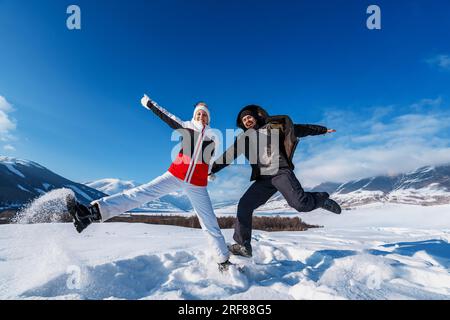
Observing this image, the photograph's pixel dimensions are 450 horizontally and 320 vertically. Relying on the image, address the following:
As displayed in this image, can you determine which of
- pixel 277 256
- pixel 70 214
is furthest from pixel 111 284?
pixel 277 256

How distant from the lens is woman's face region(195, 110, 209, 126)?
13.6ft

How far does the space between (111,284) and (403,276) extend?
139 inches

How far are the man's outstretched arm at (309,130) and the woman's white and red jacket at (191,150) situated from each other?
1519 mm

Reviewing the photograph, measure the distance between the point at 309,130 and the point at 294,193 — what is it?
128 cm

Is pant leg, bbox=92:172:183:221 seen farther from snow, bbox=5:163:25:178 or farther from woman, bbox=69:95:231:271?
snow, bbox=5:163:25:178

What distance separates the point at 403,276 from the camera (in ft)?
11.8

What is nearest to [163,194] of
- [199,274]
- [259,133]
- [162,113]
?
[199,274]

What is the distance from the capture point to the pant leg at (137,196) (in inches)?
132

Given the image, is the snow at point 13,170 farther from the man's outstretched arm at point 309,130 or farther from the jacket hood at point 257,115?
the man's outstretched arm at point 309,130

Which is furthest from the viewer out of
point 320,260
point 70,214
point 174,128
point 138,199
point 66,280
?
point 320,260

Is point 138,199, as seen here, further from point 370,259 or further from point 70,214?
point 370,259

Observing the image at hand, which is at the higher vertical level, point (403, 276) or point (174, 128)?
point (174, 128)

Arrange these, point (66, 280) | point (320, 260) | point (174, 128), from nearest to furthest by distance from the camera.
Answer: point (66, 280)
point (174, 128)
point (320, 260)

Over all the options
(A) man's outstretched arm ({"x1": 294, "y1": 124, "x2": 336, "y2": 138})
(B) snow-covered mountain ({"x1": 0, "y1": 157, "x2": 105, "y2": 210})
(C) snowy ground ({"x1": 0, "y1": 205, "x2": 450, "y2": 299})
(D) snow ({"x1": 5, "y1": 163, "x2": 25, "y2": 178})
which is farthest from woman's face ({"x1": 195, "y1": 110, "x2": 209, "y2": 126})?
(D) snow ({"x1": 5, "y1": 163, "x2": 25, "y2": 178})
